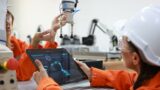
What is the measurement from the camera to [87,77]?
136 centimetres

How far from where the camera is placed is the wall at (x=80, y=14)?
14.2 ft

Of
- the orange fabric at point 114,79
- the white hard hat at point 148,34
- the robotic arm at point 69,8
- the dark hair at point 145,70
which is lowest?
the orange fabric at point 114,79

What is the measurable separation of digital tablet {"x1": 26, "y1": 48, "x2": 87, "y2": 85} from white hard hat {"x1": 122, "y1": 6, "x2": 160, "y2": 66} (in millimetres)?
413

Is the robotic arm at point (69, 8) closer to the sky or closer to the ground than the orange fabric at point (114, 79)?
closer to the sky

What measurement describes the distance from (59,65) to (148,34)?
49 centimetres

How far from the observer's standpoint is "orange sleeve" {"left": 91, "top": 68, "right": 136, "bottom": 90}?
1.23 m

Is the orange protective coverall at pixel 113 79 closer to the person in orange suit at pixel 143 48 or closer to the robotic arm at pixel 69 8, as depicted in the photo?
the person in orange suit at pixel 143 48

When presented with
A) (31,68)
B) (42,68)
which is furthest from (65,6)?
(31,68)

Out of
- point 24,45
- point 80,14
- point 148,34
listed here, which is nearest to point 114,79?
point 148,34

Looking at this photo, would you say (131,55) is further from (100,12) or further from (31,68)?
(100,12)

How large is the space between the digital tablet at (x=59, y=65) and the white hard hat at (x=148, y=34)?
0.41 m

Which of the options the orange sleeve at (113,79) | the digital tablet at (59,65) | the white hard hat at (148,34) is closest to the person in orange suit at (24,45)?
the digital tablet at (59,65)

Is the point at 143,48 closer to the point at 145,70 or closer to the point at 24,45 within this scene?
the point at 145,70

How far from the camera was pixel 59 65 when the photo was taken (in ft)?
4.25
